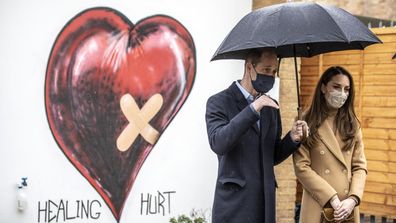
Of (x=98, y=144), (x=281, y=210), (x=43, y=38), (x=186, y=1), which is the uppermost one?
(x=186, y=1)

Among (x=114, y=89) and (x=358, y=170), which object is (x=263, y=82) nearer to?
(x=358, y=170)

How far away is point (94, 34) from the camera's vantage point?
545 centimetres

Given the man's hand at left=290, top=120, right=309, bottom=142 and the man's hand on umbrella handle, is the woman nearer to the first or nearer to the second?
the man's hand at left=290, top=120, right=309, bottom=142

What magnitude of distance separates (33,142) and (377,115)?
3661mm

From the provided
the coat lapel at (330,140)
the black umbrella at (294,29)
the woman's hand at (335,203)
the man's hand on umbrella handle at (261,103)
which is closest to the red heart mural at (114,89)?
the black umbrella at (294,29)

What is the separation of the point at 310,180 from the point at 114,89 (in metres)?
2.14

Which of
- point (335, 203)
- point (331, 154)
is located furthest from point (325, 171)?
point (335, 203)

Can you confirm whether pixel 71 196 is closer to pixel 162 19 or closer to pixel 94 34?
pixel 94 34

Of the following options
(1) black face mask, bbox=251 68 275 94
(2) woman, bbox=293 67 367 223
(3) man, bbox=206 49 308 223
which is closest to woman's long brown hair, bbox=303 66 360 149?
(2) woman, bbox=293 67 367 223

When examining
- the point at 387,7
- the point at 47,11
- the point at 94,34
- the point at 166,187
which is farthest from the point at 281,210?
the point at 387,7

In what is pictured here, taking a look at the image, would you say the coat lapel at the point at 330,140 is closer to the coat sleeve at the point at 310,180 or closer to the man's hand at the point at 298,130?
the coat sleeve at the point at 310,180

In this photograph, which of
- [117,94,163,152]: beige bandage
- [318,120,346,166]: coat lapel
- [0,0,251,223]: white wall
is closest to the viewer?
[318,120,346,166]: coat lapel

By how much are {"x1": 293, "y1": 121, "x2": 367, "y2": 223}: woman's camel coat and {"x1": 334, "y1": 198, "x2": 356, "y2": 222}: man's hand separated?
7 centimetres

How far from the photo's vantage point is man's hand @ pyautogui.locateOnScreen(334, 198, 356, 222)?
4.09 m
